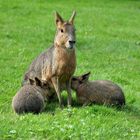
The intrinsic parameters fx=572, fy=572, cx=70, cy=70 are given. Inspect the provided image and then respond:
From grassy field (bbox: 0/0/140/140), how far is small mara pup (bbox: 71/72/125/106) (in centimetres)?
22

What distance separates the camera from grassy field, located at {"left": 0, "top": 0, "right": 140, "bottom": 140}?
26.1 ft

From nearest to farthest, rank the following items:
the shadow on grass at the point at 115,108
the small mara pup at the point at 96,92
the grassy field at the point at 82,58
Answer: the grassy field at the point at 82,58 → the shadow on grass at the point at 115,108 → the small mara pup at the point at 96,92

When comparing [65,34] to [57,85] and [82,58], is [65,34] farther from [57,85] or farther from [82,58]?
[82,58]

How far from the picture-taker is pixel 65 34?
9484 mm

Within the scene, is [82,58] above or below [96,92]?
below

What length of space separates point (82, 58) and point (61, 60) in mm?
5546

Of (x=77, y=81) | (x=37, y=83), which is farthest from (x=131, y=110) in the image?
(x=37, y=83)

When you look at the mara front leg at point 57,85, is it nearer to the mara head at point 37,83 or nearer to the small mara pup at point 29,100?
the mara head at point 37,83

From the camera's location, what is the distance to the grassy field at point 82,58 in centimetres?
796

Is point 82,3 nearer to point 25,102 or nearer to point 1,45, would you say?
point 1,45

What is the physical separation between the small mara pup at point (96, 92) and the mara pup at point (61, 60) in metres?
0.25

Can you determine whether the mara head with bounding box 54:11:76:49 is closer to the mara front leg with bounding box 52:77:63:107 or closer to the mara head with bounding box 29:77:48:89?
the mara front leg with bounding box 52:77:63:107

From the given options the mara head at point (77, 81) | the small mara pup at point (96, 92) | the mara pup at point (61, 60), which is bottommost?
the small mara pup at point (96, 92)

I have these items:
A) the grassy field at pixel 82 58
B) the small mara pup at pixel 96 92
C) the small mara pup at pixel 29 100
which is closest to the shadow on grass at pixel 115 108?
the grassy field at pixel 82 58
